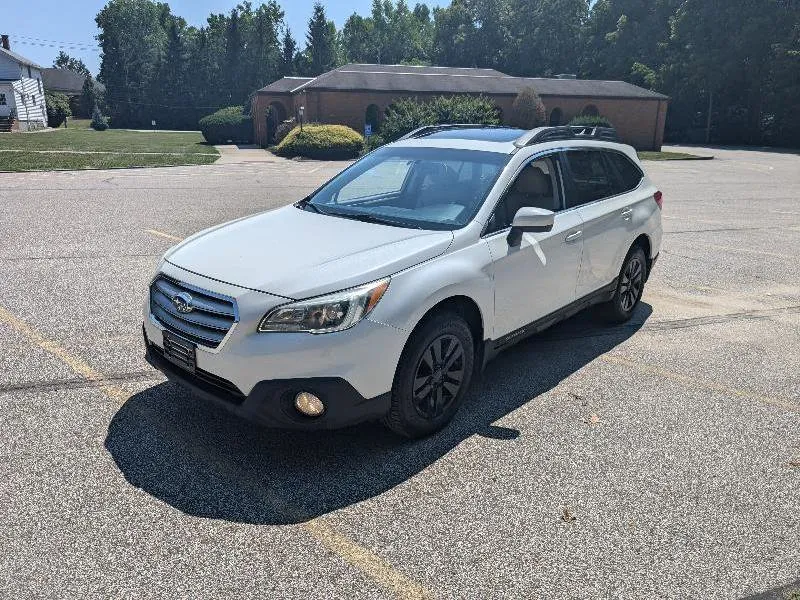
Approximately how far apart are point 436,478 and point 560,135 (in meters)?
3.15

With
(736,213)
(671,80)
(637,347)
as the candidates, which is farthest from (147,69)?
(637,347)

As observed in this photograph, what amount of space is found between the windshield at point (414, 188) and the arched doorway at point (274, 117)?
40.6 meters

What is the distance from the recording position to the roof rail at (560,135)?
4.91m

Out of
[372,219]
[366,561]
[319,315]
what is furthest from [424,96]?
[366,561]

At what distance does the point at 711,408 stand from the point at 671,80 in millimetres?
57806

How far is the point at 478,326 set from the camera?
4.21 m

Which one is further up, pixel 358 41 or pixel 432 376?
pixel 358 41

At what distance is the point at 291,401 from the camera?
3.39 m

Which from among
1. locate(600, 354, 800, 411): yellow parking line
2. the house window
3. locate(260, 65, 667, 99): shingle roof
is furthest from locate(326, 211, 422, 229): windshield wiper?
the house window

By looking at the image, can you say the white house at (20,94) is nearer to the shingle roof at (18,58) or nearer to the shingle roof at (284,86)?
the shingle roof at (18,58)

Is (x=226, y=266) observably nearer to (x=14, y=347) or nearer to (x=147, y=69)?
(x=14, y=347)

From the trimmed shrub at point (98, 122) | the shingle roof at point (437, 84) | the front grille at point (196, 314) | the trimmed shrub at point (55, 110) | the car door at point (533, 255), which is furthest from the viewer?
the trimmed shrub at point (55, 110)

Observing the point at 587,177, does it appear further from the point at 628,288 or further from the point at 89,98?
the point at 89,98

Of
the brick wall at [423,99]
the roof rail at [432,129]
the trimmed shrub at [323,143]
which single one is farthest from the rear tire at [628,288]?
the brick wall at [423,99]
